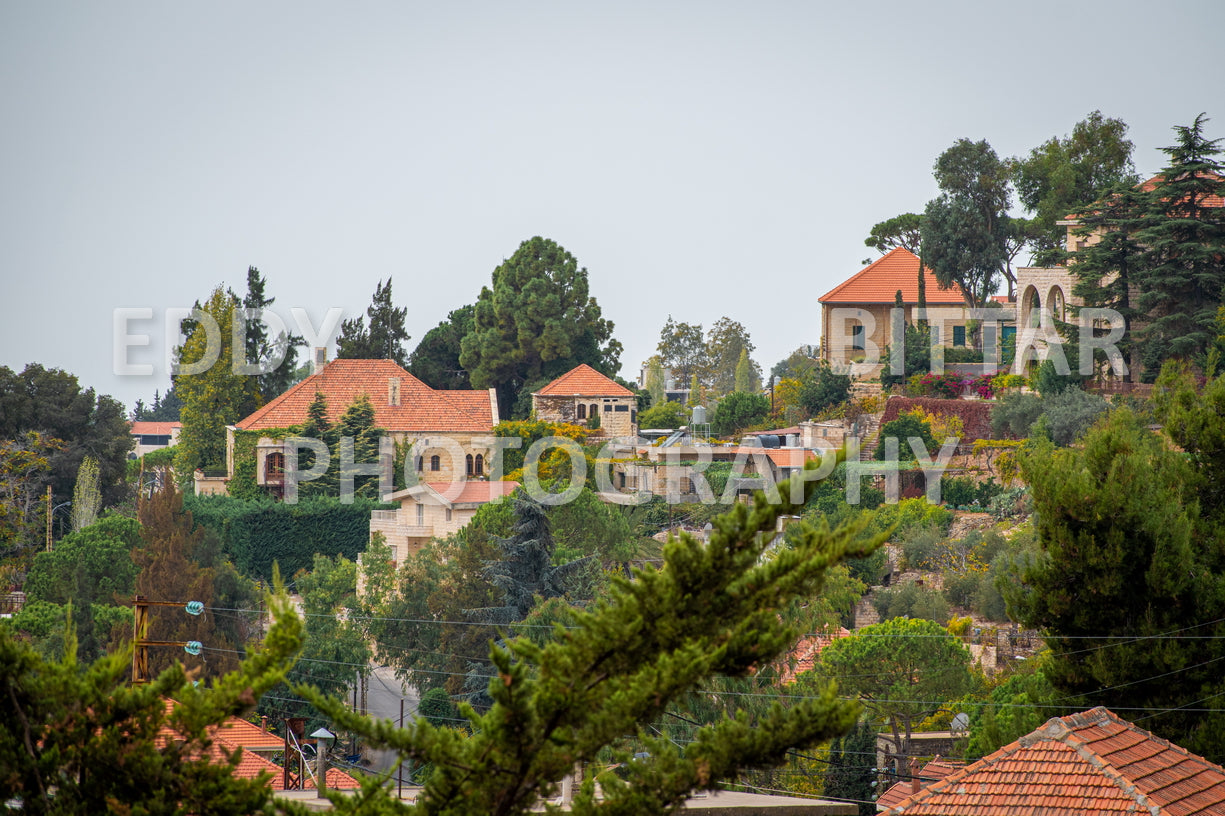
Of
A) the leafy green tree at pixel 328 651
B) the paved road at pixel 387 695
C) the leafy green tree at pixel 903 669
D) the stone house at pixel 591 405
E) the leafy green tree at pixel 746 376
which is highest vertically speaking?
the leafy green tree at pixel 746 376

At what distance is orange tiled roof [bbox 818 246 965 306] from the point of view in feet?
168

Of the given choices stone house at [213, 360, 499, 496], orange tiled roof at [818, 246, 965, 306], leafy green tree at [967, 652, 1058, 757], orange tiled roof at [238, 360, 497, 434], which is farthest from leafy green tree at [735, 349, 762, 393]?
leafy green tree at [967, 652, 1058, 757]

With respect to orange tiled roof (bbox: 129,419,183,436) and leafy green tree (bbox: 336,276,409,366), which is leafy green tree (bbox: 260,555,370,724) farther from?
orange tiled roof (bbox: 129,419,183,436)

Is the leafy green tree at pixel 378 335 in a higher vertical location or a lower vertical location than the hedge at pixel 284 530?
higher

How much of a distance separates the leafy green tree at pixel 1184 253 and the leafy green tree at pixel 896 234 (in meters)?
19.9

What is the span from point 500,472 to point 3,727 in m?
40.8

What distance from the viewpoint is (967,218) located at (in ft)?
153

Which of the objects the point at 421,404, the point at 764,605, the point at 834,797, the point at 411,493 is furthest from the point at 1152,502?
the point at 421,404

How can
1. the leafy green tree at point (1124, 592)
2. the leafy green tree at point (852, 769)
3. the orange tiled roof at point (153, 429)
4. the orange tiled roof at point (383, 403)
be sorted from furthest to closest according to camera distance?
1. the orange tiled roof at point (153, 429)
2. the orange tiled roof at point (383, 403)
3. the leafy green tree at point (852, 769)
4. the leafy green tree at point (1124, 592)

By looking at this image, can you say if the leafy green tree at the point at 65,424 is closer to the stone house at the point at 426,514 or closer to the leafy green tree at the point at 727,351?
the stone house at the point at 426,514

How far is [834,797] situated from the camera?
19266 mm

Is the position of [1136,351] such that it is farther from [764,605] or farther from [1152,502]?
[764,605]

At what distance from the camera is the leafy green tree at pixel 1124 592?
48.3 ft

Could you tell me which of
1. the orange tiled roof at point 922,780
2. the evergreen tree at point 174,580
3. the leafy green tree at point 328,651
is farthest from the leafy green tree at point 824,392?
the orange tiled roof at point 922,780
